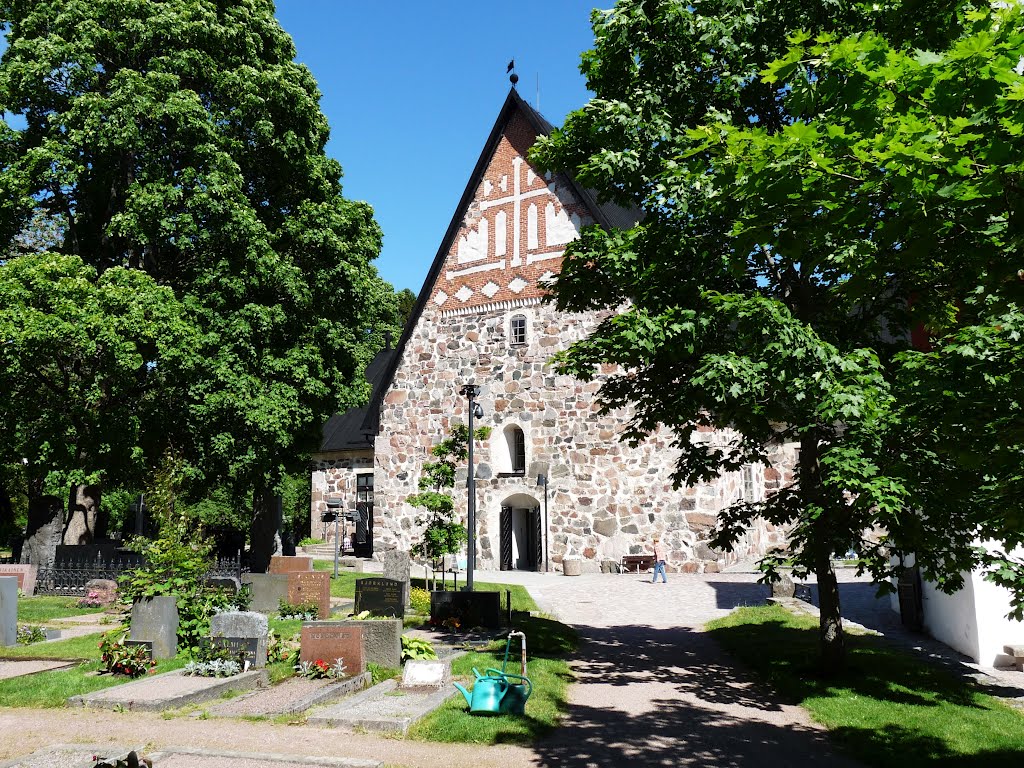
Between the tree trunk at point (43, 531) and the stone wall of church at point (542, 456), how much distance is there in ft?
34.5

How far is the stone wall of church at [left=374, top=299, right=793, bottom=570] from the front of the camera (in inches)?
909

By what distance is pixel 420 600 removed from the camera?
16766 mm

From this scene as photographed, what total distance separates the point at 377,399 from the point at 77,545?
38.2ft

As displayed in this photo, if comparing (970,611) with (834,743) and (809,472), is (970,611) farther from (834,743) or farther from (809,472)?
(834,743)

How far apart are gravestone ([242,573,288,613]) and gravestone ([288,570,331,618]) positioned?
233 millimetres

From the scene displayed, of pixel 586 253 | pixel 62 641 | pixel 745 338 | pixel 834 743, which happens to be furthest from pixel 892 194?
pixel 62 641

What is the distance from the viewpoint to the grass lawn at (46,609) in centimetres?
1462

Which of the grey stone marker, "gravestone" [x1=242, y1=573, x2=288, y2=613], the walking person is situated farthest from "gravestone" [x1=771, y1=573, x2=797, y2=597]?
the grey stone marker

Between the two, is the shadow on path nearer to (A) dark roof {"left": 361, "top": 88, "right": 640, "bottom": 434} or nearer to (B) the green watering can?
(B) the green watering can

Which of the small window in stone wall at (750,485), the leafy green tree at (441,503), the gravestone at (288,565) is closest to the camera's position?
the leafy green tree at (441,503)

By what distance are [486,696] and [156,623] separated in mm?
5404

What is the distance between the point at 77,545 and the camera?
19656 millimetres

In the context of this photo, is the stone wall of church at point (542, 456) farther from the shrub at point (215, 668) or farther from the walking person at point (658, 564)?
the shrub at point (215, 668)

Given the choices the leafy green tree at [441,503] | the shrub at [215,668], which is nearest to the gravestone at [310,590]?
the leafy green tree at [441,503]
